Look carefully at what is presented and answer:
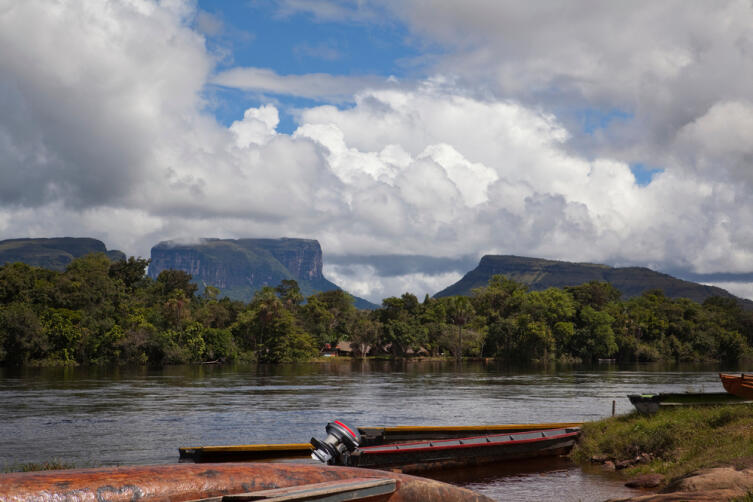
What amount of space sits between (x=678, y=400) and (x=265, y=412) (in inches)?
911

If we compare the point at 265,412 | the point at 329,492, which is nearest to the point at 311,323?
the point at 265,412

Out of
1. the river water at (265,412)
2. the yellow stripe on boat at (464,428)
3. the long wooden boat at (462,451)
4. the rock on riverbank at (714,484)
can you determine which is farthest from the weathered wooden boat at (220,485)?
the yellow stripe on boat at (464,428)

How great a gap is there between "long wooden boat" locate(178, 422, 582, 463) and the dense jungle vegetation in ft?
251

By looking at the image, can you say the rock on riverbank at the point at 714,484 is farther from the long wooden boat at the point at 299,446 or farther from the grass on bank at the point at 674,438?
the long wooden boat at the point at 299,446

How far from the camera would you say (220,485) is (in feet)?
23.1

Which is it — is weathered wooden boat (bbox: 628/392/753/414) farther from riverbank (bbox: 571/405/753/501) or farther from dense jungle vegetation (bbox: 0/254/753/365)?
dense jungle vegetation (bbox: 0/254/753/365)

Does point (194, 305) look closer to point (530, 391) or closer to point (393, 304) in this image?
point (393, 304)

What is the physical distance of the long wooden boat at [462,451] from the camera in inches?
832

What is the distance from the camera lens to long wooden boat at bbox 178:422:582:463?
77.9 ft

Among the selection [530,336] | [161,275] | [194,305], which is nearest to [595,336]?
[530,336]

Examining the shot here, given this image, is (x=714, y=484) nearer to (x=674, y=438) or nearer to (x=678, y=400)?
(x=674, y=438)

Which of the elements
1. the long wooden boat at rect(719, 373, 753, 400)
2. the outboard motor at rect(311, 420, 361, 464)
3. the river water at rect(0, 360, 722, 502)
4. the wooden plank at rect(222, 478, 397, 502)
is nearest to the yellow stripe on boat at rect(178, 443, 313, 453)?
the river water at rect(0, 360, 722, 502)

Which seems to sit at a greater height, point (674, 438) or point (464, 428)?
point (674, 438)

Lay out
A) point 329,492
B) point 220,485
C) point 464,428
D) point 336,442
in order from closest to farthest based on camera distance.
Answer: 1. point 329,492
2. point 220,485
3. point 336,442
4. point 464,428
